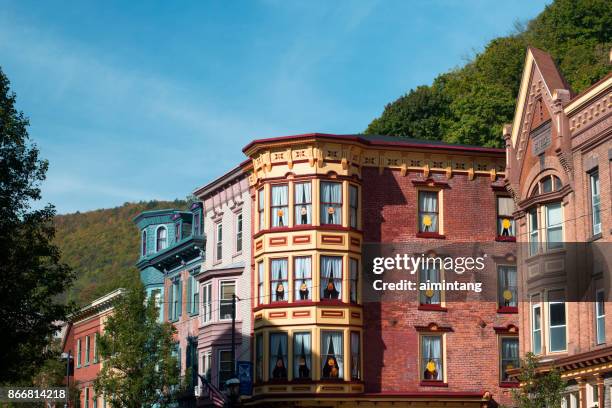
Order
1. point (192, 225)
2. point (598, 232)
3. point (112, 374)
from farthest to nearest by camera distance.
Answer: point (192, 225) < point (112, 374) < point (598, 232)

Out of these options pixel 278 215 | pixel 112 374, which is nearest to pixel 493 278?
pixel 278 215

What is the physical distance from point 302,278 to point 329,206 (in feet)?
11.6

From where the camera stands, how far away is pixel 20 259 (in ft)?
135

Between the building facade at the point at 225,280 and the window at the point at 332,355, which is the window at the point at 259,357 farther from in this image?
the window at the point at 332,355

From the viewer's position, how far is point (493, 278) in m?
52.8

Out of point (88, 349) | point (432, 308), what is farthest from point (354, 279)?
point (88, 349)

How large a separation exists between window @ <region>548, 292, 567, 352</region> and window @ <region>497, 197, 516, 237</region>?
11319mm

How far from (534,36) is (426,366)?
5228 cm

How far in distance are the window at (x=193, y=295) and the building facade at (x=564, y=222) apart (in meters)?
23.4

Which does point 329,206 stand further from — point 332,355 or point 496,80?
point 496,80

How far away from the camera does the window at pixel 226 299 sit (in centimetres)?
5819

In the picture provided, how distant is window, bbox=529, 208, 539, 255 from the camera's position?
44.1m

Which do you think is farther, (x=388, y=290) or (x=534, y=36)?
(x=534, y=36)

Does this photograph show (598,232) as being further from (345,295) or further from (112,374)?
(112,374)
